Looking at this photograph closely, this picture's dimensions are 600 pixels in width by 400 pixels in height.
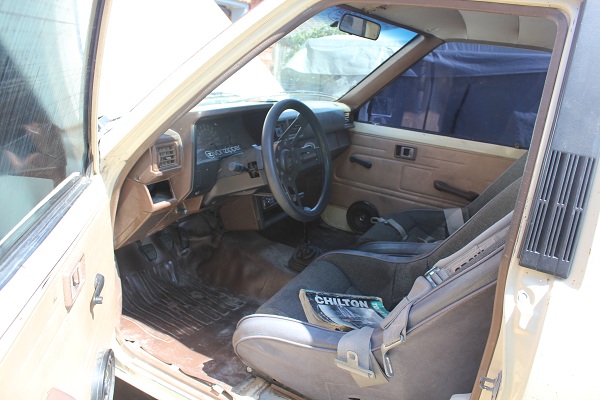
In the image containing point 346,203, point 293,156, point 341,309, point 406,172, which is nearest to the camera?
point 341,309

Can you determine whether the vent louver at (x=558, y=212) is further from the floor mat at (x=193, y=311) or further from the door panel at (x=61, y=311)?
the floor mat at (x=193, y=311)

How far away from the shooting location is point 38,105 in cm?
110

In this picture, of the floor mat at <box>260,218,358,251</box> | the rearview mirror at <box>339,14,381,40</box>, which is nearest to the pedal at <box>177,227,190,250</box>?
the floor mat at <box>260,218,358,251</box>

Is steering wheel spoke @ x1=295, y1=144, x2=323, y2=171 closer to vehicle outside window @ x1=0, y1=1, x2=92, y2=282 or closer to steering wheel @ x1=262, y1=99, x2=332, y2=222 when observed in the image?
steering wheel @ x1=262, y1=99, x2=332, y2=222

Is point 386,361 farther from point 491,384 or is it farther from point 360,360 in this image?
point 491,384

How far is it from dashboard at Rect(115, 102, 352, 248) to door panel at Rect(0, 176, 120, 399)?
1.27ft

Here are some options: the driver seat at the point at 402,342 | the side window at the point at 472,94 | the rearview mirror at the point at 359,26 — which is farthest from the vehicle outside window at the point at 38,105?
the side window at the point at 472,94

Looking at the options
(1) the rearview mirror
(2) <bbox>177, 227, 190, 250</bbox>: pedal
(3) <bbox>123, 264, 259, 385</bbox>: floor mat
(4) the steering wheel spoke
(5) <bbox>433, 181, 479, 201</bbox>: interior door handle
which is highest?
(1) the rearview mirror

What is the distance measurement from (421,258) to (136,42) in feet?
5.50

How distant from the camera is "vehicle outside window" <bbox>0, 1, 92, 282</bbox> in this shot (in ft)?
3.11

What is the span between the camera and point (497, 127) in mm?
2973

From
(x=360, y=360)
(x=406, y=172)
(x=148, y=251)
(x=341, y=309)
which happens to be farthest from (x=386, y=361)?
(x=406, y=172)

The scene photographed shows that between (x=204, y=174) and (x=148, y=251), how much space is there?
2.43ft

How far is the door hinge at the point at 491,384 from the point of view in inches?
41.4
